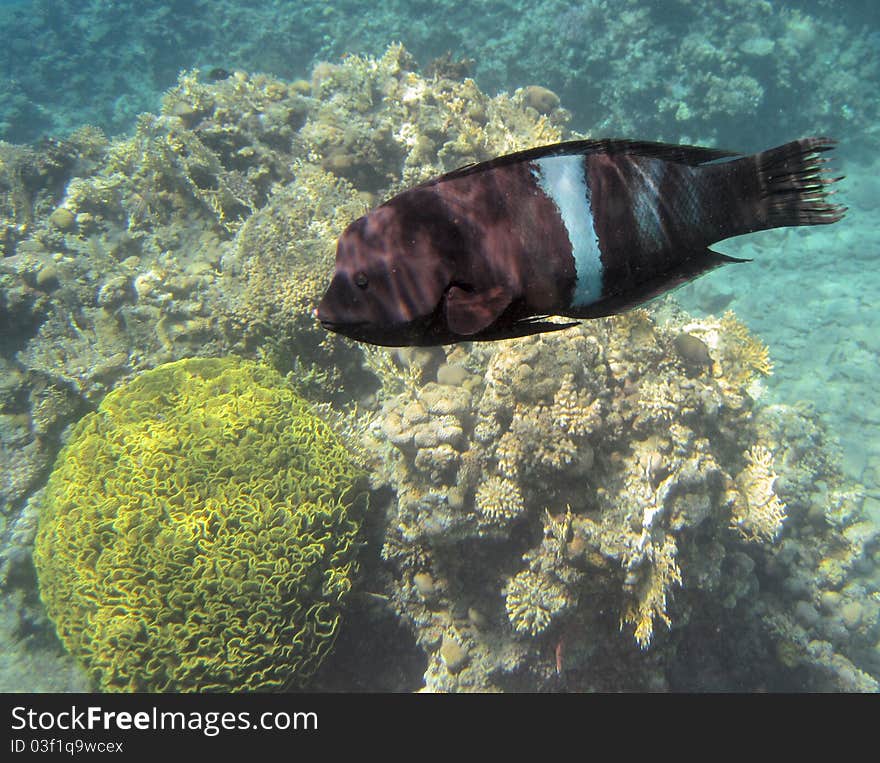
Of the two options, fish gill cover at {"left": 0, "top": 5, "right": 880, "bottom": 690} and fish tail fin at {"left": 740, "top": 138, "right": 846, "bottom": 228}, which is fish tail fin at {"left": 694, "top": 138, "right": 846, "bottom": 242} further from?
fish gill cover at {"left": 0, "top": 5, "right": 880, "bottom": 690}

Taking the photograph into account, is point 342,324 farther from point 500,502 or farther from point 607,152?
point 500,502

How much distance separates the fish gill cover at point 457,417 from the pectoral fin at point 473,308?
3.49 meters

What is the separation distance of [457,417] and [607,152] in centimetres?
390

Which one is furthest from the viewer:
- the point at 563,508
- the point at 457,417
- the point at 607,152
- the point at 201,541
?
the point at 457,417

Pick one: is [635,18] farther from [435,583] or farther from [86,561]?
[86,561]

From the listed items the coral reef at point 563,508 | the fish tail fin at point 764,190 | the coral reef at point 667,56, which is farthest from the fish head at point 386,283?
the coral reef at point 667,56

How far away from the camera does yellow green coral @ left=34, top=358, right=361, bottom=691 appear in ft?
13.2

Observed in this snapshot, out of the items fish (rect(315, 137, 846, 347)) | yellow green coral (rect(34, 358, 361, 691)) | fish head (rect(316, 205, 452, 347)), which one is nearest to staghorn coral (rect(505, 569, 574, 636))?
yellow green coral (rect(34, 358, 361, 691))

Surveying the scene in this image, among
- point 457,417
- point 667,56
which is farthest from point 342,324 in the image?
point 667,56

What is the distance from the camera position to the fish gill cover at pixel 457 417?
466 centimetres

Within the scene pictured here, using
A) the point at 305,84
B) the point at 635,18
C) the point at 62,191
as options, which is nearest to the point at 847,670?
the point at 305,84

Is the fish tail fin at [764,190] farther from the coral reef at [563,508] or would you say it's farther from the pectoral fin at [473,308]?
the coral reef at [563,508]

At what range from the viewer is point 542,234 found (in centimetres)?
115

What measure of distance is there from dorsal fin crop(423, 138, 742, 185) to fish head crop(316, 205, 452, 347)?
16 centimetres
